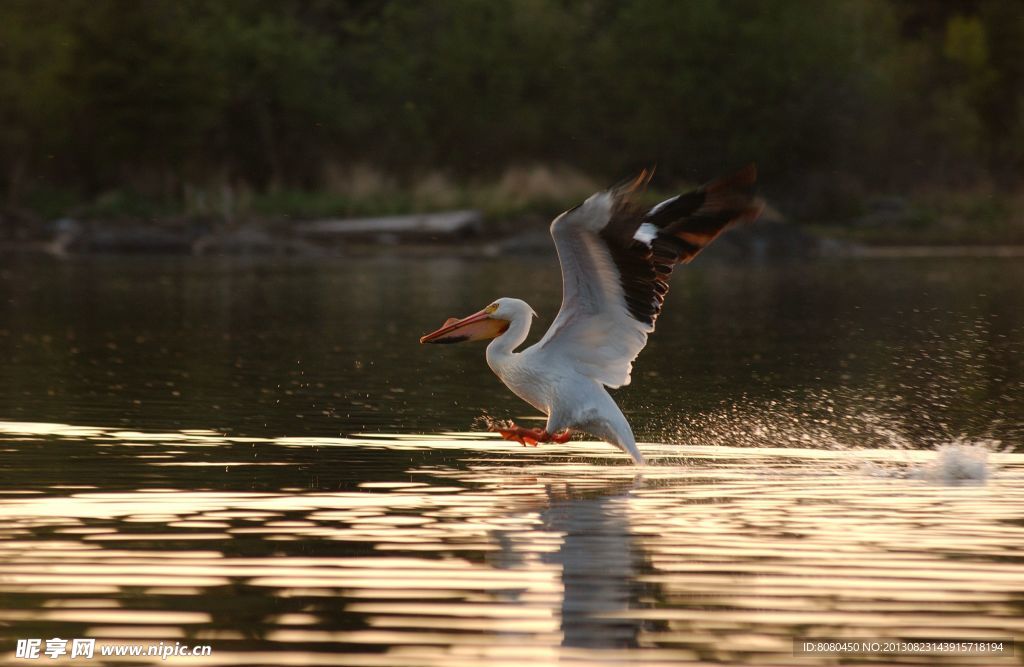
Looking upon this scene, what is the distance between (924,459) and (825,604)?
12.8 ft

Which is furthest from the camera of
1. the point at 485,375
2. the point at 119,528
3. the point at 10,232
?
the point at 10,232

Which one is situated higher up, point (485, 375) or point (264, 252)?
point (264, 252)

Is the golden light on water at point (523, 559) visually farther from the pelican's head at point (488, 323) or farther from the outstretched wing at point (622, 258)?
the pelican's head at point (488, 323)

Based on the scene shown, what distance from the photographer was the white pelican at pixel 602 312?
9.92 m

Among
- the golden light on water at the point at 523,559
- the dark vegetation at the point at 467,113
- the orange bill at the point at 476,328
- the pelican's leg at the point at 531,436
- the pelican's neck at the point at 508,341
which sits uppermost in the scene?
the dark vegetation at the point at 467,113

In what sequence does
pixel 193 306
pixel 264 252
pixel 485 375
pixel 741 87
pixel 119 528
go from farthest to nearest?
pixel 741 87, pixel 264 252, pixel 193 306, pixel 485 375, pixel 119 528

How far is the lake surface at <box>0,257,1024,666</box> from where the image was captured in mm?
6277

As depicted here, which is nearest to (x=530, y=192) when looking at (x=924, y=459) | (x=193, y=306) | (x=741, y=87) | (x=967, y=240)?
(x=741, y=87)

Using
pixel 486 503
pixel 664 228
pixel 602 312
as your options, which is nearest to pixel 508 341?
pixel 602 312

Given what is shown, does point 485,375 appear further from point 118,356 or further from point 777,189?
point 777,189

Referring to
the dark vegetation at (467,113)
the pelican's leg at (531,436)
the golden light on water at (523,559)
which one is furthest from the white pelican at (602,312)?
the dark vegetation at (467,113)

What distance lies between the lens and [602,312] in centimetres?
1034

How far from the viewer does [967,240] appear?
39.6m

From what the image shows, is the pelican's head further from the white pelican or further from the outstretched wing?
the outstretched wing
